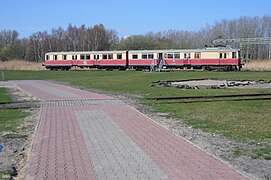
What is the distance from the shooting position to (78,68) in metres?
62.6

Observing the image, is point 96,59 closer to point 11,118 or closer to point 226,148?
point 11,118

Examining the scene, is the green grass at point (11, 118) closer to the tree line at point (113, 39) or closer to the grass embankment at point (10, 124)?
the grass embankment at point (10, 124)

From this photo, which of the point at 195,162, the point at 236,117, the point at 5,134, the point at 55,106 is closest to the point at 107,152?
the point at 195,162

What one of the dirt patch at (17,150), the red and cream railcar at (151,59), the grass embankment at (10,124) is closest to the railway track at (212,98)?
the grass embankment at (10,124)

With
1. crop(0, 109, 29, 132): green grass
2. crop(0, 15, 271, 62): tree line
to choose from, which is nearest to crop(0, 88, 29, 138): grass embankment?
crop(0, 109, 29, 132): green grass

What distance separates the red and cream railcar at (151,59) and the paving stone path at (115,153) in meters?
40.1

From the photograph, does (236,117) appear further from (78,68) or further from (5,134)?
(78,68)

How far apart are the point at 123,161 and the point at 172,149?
1.29m

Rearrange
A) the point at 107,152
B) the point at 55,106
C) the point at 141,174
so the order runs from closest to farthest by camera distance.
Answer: the point at 141,174 → the point at 107,152 → the point at 55,106

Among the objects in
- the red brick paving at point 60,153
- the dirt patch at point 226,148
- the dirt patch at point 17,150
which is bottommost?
the dirt patch at point 226,148

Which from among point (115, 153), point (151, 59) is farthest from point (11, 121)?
point (151, 59)

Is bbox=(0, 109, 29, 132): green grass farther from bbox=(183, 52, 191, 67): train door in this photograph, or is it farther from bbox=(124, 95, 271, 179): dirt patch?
bbox=(183, 52, 191, 67): train door

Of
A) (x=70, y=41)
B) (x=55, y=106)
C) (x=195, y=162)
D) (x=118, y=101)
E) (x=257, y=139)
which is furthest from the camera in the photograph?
(x=70, y=41)

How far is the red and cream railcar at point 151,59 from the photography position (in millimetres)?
49281
